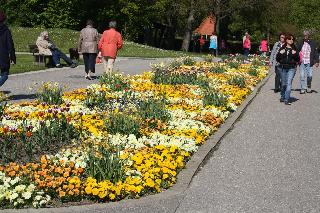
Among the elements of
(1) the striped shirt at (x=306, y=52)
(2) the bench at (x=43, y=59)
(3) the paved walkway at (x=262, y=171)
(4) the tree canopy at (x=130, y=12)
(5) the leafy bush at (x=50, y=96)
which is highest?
(4) the tree canopy at (x=130, y=12)

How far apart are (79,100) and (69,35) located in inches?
1236

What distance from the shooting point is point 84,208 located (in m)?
5.89

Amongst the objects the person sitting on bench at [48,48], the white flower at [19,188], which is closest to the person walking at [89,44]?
the person sitting on bench at [48,48]

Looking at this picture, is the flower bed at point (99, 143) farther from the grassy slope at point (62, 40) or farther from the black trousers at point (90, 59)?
the grassy slope at point (62, 40)

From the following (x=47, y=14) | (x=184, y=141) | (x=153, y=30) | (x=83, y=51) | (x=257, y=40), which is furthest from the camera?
(x=257, y=40)

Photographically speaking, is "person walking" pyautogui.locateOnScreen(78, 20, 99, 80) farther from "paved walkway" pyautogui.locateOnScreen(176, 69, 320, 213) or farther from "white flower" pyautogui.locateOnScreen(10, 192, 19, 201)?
"white flower" pyautogui.locateOnScreen(10, 192, 19, 201)

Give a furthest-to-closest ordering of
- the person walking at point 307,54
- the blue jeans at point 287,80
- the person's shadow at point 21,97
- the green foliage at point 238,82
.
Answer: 1. the person walking at point 307,54
2. the green foliage at point 238,82
3. the blue jeans at point 287,80
4. the person's shadow at point 21,97

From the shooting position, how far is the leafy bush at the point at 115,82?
14.1 meters

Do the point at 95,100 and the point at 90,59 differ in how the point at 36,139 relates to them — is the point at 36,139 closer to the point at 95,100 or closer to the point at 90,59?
the point at 95,100

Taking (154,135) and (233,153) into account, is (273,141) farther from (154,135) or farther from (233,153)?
(154,135)

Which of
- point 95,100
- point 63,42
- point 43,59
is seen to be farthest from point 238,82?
point 63,42

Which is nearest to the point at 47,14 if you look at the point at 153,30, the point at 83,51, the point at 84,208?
the point at 153,30

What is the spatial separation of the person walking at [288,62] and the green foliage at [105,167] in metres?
9.19

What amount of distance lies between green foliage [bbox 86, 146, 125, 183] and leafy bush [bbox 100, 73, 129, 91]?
716cm
